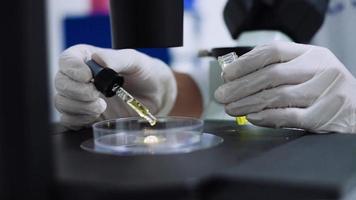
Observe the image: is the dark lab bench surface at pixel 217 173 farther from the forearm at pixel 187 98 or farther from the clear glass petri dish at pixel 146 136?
the forearm at pixel 187 98

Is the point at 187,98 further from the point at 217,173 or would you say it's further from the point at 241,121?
the point at 217,173

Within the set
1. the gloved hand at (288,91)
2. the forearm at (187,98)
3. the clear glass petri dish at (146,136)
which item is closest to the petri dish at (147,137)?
the clear glass petri dish at (146,136)

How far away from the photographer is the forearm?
4.32 ft

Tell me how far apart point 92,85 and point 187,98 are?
0.59 m

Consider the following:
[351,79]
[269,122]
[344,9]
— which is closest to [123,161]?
[269,122]

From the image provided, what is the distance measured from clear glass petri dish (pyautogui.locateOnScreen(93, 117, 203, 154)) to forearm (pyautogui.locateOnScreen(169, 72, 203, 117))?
61cm

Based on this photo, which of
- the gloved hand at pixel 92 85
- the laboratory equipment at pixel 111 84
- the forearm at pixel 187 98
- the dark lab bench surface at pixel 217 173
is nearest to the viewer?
the dark lab bench surface at pixel 217 173

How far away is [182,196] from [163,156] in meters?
0.12

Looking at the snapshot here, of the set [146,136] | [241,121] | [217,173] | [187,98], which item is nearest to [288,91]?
[241,121]

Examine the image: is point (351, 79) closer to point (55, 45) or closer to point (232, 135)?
point (232, 135)

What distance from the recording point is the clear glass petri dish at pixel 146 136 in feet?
1.76

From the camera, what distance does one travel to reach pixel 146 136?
0.61 m

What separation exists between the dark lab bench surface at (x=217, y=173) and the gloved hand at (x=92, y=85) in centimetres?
25

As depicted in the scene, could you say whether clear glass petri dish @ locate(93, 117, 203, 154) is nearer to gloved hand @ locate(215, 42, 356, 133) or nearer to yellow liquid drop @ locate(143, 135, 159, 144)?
yellow liquid drop @ locate(143, 135, 159, 144)
